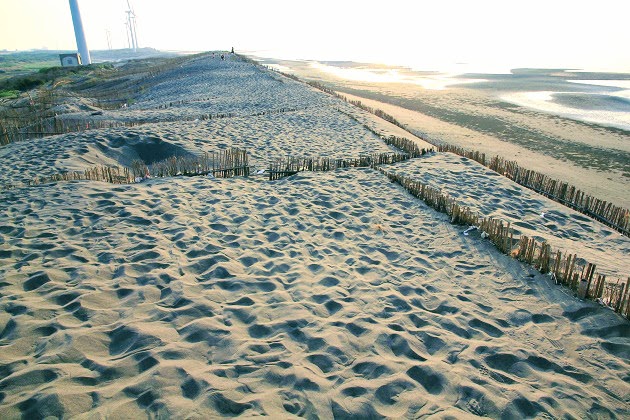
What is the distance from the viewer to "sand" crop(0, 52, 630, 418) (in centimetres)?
248

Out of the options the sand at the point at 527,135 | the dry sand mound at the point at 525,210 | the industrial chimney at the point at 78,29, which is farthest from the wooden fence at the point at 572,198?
the industrial chimney at the point at 78,29

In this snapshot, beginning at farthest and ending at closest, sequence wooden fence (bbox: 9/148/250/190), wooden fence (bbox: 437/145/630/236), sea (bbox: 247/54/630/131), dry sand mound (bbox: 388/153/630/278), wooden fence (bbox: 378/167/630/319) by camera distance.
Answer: sea (bbox: 247/54/630/131)
wooden fence (bbox: 9/148/250/190)
wooden fence (bbox: 437/145/630/236)
dry sand mound (bbox: 388/153/630/278)
wooden fence (bbox: 378/167/630/319)

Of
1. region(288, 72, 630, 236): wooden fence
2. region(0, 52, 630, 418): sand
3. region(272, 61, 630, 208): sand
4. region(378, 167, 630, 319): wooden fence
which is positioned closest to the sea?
region(272, 61, 630, 208): sand

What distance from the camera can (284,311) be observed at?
3.37 metres

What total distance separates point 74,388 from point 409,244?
3.93 m

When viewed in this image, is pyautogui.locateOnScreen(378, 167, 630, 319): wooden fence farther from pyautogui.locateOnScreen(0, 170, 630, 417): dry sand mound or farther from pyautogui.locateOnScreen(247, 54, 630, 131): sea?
pyautogui.locateOnScreen(247, 54, 630, 131): sea

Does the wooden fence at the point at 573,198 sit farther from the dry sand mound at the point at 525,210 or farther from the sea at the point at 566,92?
the sea at the point at 566,92

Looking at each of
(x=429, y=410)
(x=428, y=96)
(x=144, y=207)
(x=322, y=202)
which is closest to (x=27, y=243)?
(x=144, y=207)

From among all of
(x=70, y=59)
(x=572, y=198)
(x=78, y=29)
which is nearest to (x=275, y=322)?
(x=572, y=198)

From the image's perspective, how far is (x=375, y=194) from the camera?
21.3 feet

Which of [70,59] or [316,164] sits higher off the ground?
[70,59]

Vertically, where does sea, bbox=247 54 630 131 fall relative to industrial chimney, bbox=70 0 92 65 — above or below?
below

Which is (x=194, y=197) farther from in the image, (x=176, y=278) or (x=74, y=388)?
(x=74, y=388)

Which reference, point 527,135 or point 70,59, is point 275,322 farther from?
point 70,59
